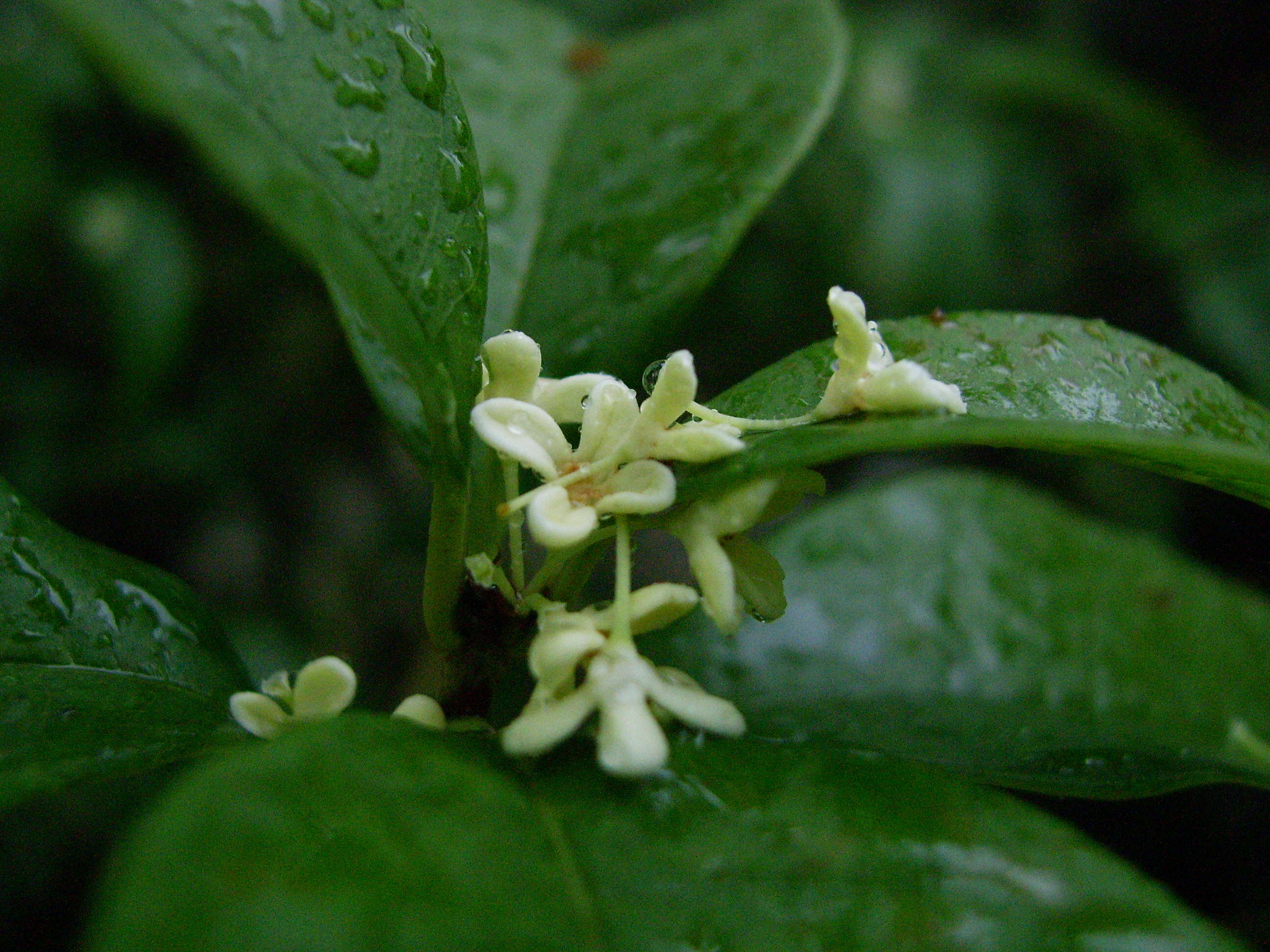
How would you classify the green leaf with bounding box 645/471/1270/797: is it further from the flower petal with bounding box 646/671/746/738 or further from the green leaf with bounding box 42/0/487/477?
the green leaf with bounding box 42/0/487/477

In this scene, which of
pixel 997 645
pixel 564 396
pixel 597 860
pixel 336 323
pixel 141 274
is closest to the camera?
pixel 597 860

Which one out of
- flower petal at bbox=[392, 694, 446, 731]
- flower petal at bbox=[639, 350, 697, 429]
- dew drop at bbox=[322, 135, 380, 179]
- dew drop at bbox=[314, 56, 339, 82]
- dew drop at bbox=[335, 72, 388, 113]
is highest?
dew drop at bbox=[314, 56, 339, 82]

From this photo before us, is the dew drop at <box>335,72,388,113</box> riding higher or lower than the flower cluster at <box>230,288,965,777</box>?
higher

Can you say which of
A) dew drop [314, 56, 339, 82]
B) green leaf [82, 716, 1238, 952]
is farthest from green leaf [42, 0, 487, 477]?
green leaf [82, 716, 1238, 952]

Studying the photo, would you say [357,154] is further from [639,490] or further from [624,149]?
[624,149]

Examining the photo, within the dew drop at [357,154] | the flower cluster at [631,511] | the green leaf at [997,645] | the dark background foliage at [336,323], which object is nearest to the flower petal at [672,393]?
the flower cluster at [631,511]

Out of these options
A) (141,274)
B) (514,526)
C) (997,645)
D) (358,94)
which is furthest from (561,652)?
(141,274)

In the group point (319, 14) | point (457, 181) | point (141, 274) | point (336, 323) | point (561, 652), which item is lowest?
point (336, 323)
